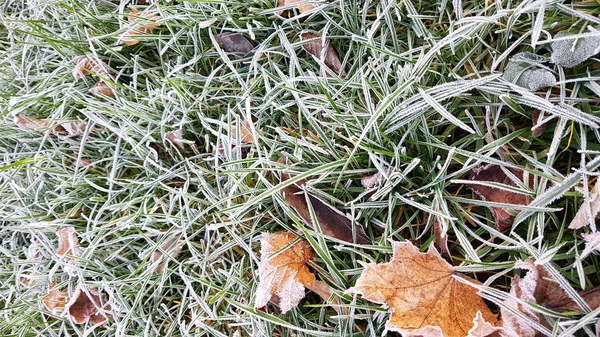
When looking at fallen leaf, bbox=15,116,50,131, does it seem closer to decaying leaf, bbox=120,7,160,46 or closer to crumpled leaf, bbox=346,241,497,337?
decaying leaf, bbox=120,7,160,46

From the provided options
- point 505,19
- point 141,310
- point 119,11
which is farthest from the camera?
point 119,11

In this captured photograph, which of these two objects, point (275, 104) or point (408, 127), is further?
point (275, 104)

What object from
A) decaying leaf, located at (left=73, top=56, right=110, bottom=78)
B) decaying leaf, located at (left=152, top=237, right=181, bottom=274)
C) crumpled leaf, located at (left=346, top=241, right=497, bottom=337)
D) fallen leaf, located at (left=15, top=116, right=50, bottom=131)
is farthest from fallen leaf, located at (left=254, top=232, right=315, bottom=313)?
fallen leaf, located at (left=15, top=116, right=50, bottom=131)

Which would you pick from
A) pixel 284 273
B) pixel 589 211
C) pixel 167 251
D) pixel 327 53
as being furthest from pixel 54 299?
pixel 589 211

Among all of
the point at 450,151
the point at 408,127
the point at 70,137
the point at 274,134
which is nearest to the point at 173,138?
the point at 274,134

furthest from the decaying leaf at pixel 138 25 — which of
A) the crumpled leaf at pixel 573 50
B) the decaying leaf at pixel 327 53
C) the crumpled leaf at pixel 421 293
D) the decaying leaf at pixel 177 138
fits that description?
the crumpled leaf at pixel 573 50

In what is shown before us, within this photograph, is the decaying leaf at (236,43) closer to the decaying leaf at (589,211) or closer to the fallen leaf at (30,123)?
the fallen leaf at (30,123)

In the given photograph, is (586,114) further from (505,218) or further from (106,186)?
(106,186)
